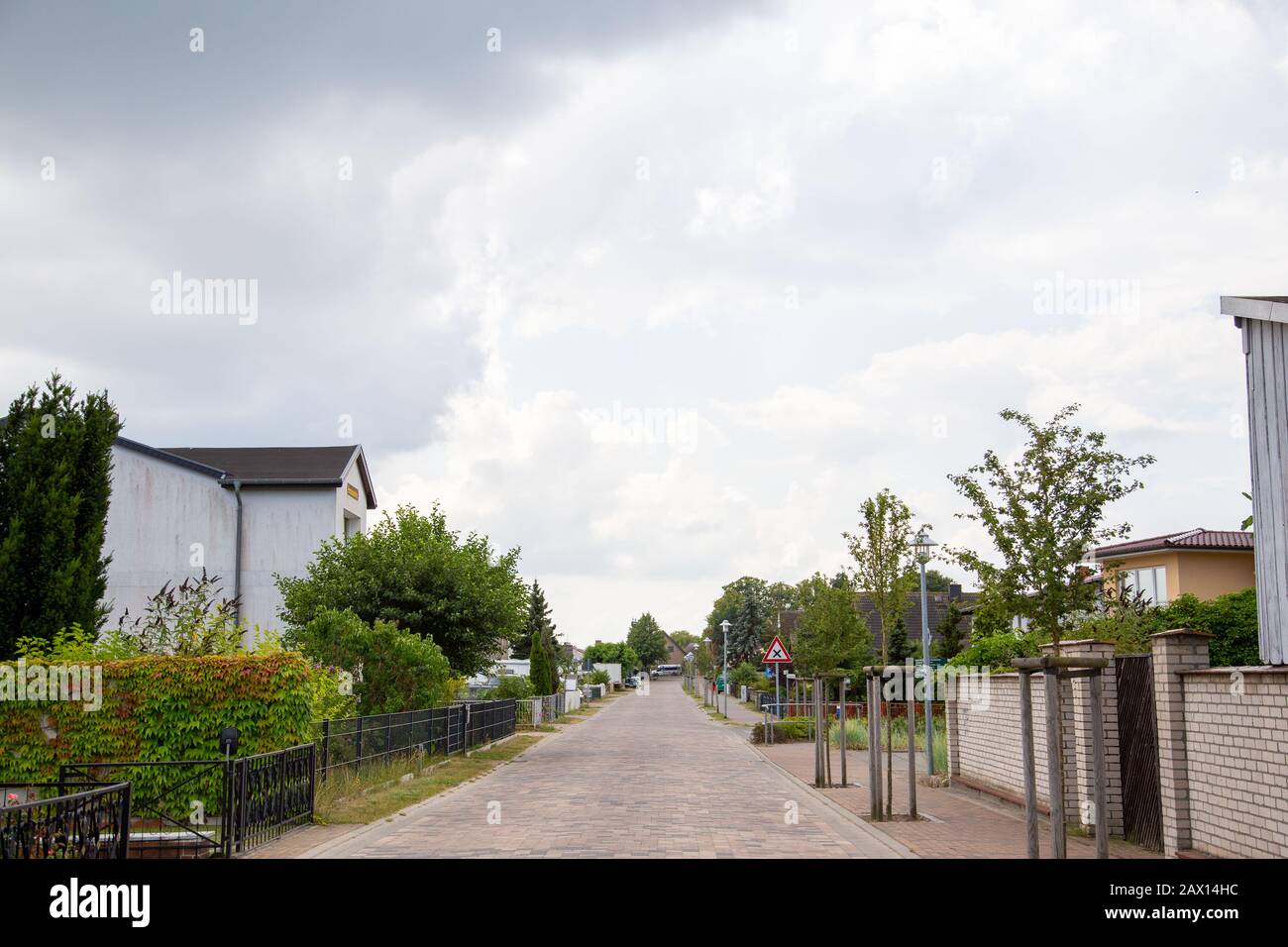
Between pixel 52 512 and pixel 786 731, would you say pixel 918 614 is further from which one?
pixel 52 512

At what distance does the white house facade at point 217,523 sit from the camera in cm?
3247

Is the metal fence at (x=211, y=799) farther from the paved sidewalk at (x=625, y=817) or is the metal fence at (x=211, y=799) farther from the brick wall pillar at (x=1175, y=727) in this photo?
the brick wall pillar at (x=1175, y=727)

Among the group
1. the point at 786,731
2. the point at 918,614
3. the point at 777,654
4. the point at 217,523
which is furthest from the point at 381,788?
the point at 918,614

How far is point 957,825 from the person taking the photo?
47.5 feet

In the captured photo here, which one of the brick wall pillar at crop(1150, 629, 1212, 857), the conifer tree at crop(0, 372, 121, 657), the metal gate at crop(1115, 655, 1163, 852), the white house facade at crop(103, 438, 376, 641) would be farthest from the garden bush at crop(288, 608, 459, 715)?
the brick wall pillar at crop(1150, 629, 1212, 857)

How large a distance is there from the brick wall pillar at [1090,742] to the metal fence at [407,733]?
378 inches

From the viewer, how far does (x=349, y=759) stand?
1761 centimetres

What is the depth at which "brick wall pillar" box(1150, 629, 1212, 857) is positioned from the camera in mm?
11062

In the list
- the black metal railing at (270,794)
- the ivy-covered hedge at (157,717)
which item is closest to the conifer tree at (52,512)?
the ivy-covered hedge at (157,717)

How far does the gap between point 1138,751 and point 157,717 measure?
1149 centimetres

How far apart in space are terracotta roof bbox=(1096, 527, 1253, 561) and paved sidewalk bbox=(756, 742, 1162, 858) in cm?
1646
